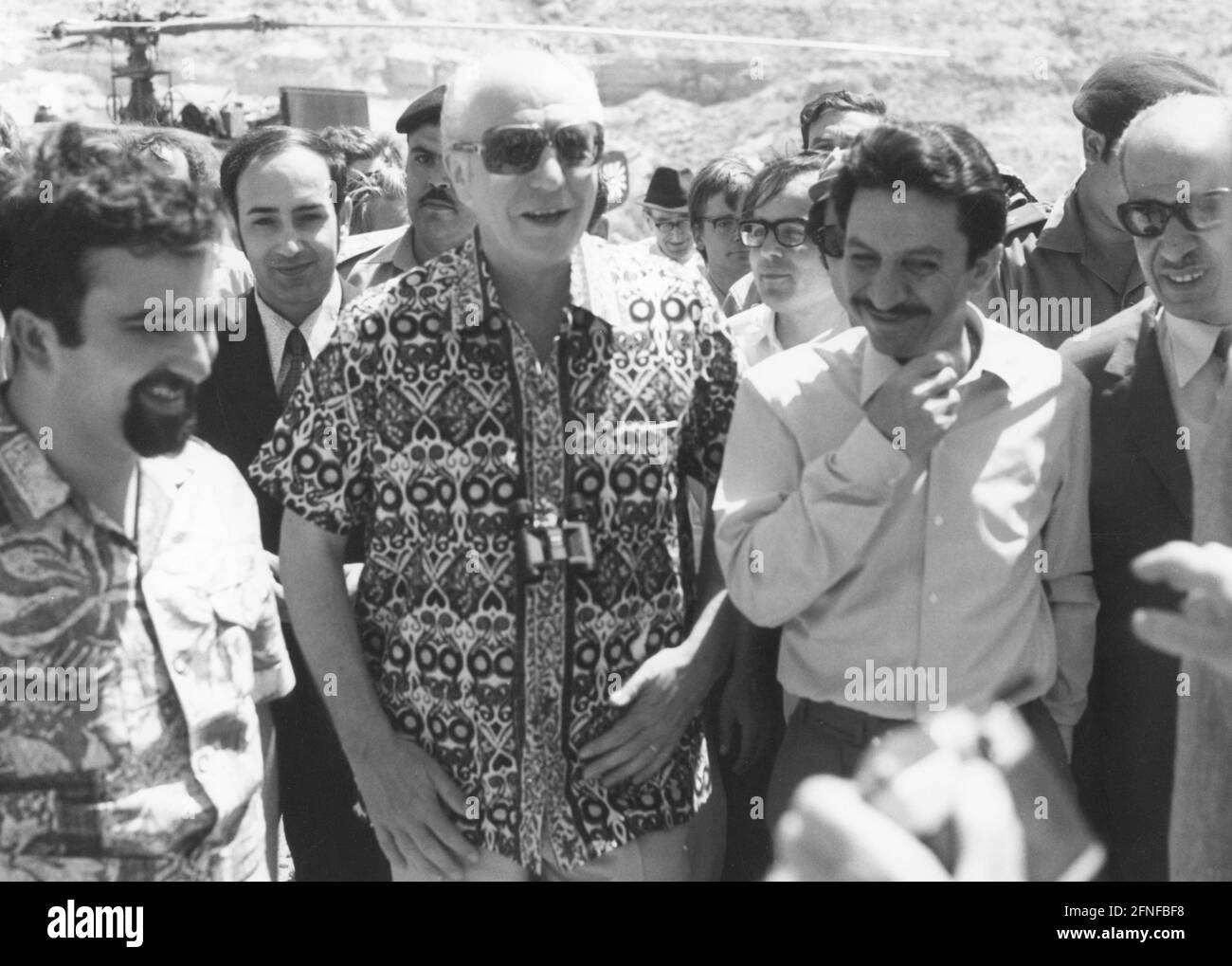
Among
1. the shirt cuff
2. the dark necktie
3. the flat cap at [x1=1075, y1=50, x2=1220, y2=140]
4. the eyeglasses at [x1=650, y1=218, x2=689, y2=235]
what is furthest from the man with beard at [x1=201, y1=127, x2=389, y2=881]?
the eyeglasses at [x1=650, y1=218, x2=689, y2=235]

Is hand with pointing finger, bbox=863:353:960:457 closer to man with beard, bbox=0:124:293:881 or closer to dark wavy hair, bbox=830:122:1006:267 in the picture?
dark wavy hair, bbox=830:122:1006:267

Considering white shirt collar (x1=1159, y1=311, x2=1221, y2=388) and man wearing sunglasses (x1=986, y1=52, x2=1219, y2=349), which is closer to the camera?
white shirt collar (x1=1159, y1=311, x2=1221, y2=388)

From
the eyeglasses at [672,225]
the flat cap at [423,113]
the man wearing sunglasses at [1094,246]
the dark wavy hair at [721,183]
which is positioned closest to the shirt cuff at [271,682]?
the man wearing sunglasses at [1094,246]

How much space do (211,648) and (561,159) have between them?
3.21ft

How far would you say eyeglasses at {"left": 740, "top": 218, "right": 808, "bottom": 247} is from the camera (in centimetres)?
383

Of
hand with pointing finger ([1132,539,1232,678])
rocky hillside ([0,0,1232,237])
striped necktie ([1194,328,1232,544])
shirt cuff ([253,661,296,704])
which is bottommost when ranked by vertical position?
shirt cuff ([253,661,296,704])

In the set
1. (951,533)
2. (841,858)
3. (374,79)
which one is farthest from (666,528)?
(374,79)

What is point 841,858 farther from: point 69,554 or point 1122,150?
point 1122,150

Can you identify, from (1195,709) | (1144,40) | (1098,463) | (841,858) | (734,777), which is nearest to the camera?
(841,858)

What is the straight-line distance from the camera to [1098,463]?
3.03 meters

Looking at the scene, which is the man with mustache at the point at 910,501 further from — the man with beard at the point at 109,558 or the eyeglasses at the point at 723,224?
the eyeglasses at the point at 723,224

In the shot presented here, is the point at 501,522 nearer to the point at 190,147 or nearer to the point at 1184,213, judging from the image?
the point at 1184,213

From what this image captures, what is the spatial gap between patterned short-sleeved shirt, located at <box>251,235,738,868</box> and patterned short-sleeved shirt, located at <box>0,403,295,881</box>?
1.18ft

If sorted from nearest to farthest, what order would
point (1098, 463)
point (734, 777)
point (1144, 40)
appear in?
point (1098, 463) → point (734, 777) → point (1144, 40)
